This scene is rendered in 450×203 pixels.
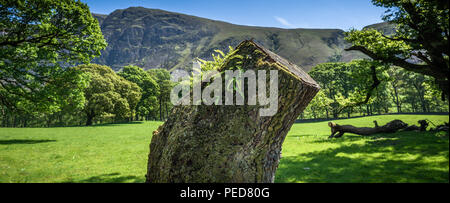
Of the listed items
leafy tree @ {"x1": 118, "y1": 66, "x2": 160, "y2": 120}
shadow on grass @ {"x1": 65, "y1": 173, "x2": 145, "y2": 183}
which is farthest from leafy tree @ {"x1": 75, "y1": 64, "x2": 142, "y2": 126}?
shadow on grass @ {"x1": 65, "y1": 173, "x2": 145, "y2": 183}

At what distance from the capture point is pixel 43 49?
12.8 meters

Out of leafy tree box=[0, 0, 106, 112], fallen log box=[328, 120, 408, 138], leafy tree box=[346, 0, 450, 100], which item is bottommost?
fallen log box=[328, 120, 408, 138]

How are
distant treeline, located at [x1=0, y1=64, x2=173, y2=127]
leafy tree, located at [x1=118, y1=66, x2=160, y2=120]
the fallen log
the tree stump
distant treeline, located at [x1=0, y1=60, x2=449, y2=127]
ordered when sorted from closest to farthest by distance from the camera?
the tree stump < distant treeline, located at [x1=0, y1=60, x2=449, y2=127] < the fallen log < distant treeline, located at [x1=0, y1=64, x2=173, y2=127] < leafy tree, located at [x1=118, y1=66, x2=160, y2=120]

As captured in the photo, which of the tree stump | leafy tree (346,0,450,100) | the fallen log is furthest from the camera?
the fallen log

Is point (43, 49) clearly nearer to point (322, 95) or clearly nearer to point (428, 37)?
point (428, 37)

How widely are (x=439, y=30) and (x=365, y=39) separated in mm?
7115

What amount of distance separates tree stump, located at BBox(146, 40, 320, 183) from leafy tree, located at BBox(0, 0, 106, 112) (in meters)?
14.0

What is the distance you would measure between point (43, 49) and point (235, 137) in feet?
52.9

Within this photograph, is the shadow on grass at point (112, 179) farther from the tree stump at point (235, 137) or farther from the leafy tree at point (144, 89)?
the leafy tree at point (144, 89)

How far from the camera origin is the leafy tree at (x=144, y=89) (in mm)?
48938

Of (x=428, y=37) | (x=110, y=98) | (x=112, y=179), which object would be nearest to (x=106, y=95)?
(x=110, y=98)

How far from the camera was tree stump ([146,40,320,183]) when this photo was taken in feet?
9.75

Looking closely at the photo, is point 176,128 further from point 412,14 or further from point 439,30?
point 412,14

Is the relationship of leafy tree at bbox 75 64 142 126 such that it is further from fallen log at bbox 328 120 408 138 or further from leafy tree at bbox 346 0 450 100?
leafy tree at bbox 346 0 450 100
